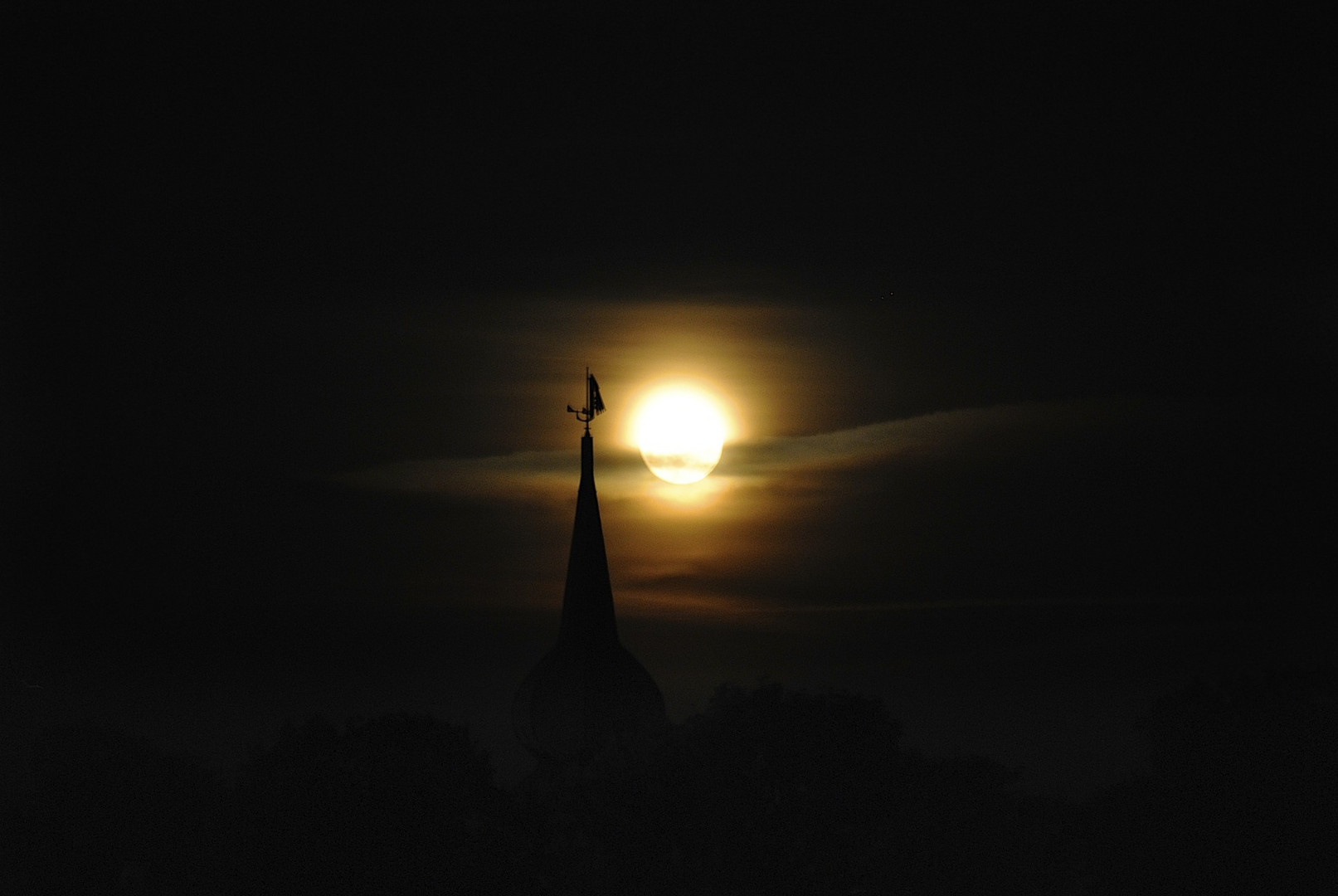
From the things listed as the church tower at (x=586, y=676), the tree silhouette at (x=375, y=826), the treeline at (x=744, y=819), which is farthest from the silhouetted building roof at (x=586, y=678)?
the tree silhouette at (x=375, y=826)

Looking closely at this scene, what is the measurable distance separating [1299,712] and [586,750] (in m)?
20.6

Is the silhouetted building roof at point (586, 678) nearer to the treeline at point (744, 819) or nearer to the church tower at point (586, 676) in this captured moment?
the church tower at point (586, 676)

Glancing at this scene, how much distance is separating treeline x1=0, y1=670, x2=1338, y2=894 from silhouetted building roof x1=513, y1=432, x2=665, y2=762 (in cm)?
1761

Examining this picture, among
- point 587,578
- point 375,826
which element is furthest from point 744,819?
point 587,578

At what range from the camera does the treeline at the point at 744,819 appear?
45188mm

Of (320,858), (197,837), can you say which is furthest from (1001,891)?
(197,837)

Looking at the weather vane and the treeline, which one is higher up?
the weather vane

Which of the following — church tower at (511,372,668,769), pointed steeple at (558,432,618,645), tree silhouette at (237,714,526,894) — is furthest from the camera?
pointed steeple at (558,432,618,645)

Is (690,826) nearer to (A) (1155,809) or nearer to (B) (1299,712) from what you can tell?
(A) (1155,809)

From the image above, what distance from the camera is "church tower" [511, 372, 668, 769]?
228 ft

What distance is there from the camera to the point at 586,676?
235 ft

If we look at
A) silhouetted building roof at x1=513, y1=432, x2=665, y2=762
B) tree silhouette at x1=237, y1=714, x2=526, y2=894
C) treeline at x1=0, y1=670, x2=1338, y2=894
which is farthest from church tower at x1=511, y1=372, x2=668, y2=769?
tree silhouette at x1=237, y1=714, x2=526, y2=894

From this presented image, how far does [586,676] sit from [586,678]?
0.21 feet

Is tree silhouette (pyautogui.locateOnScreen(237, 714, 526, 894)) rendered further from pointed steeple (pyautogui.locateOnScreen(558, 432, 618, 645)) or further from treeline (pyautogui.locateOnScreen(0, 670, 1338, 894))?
pointed steeple (pyautogui.locateOnScreen(558, 432, 618, 645))
